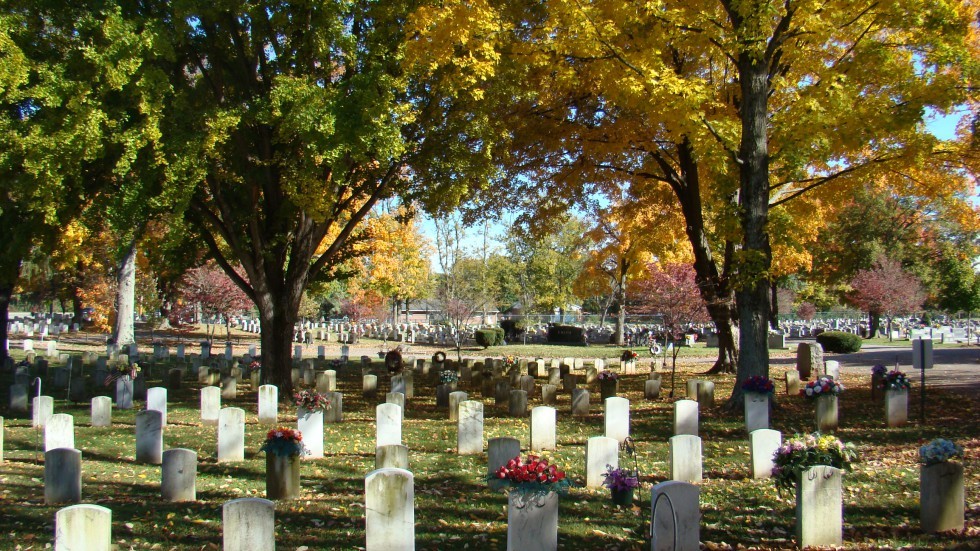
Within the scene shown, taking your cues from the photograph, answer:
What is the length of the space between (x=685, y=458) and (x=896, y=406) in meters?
6.77

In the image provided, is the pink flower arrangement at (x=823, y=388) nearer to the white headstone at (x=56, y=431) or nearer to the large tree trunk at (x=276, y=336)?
the large tree trunk at (x=276, y=336)

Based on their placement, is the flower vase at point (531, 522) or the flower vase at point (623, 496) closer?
the flower vase at point (531, 522)

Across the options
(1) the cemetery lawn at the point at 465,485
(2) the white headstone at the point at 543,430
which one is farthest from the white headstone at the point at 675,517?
(2) the white headstone at the point at 543,430

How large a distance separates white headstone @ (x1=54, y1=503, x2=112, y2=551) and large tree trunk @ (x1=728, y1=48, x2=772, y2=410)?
12071 mm

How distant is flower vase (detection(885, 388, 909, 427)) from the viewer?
44.0ft

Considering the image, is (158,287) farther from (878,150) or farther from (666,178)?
(878,150)

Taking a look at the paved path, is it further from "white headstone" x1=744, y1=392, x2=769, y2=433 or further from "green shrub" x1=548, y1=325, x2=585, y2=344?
"green shrub" x1=548, y1=325, x2=585, y2=344

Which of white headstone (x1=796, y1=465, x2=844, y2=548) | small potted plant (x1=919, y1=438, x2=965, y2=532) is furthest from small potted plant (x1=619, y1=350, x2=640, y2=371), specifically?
white headstone (x1=796, y1=465, x2=844, y2=548)

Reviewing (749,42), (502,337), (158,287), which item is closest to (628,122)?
(749,42)

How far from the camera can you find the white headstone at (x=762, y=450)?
941 centimetres

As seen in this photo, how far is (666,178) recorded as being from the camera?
21.2 m

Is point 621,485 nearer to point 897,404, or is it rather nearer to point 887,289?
point 897,404

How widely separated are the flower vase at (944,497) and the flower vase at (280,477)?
6919 millimetres

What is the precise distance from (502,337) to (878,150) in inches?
1180
